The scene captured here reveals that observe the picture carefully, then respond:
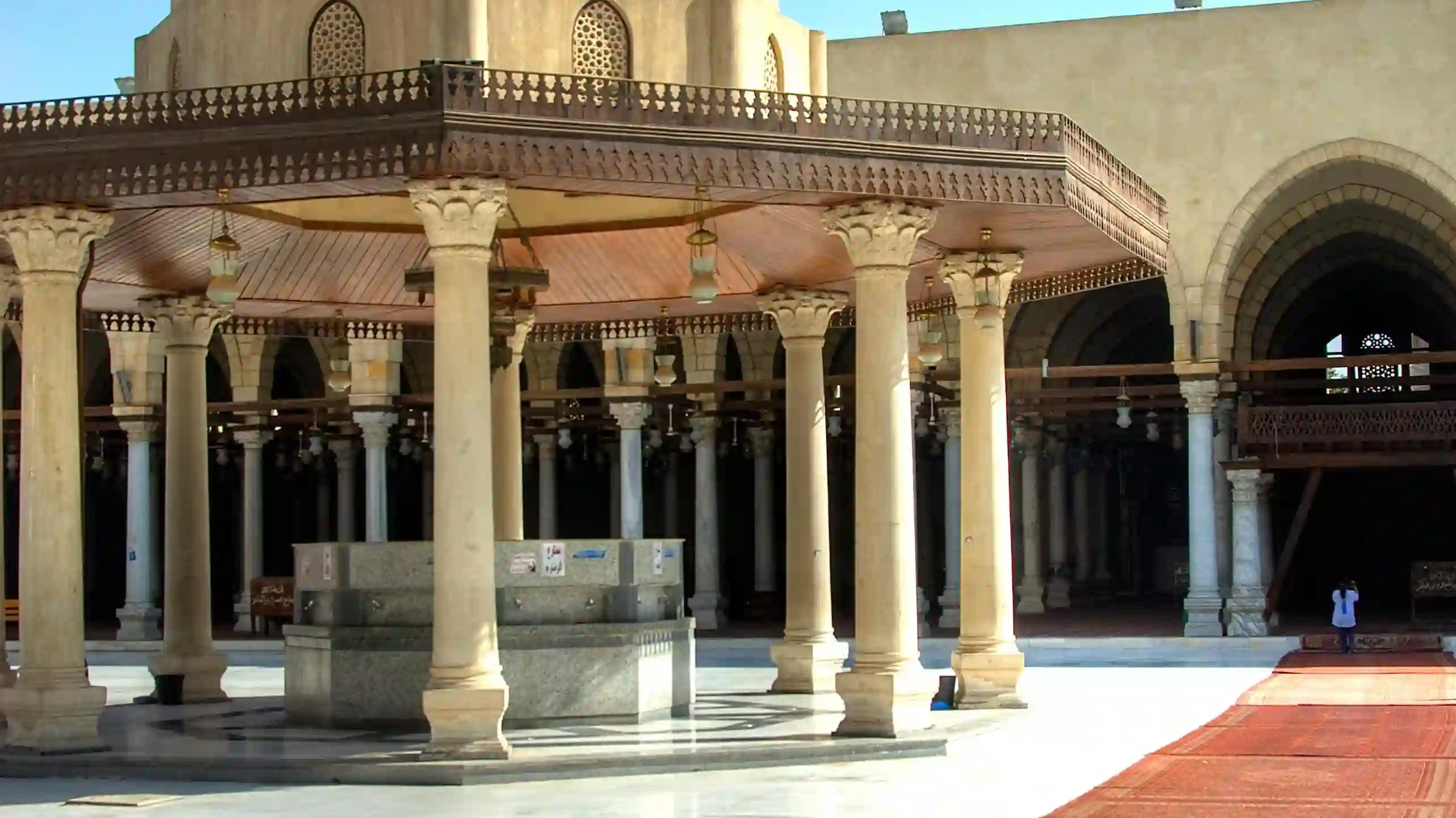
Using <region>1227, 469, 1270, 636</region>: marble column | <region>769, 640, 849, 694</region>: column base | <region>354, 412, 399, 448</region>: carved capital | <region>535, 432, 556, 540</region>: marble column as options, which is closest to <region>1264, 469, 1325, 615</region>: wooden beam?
<region>1227, 469, 1270, 636</region>: marble column

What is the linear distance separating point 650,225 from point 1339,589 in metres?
11.5

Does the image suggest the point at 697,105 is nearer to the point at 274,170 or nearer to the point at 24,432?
the point at 274,170

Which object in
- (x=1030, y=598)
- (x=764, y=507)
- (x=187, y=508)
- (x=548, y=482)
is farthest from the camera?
(x=548, y=482)

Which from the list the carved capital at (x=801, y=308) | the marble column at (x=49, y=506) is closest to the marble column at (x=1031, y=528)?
the carved capital at (x=801, y=308)

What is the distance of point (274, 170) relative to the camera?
12953mm

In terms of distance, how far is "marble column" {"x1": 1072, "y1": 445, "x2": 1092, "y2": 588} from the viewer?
36531 millimetres

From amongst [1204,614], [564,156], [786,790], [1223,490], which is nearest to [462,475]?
[564,156]

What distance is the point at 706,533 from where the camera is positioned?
31562mm

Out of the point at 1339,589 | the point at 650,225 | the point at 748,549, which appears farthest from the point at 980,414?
the point at 748,549

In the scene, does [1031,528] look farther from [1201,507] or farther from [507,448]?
[507,448]

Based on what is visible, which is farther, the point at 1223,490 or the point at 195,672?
the point at 1223,490

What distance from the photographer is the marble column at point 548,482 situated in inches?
1302

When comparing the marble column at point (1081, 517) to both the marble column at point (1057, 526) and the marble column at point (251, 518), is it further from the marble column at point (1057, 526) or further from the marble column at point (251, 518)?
the marble column at point (251, 518)

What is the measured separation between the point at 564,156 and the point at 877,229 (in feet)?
7.86
